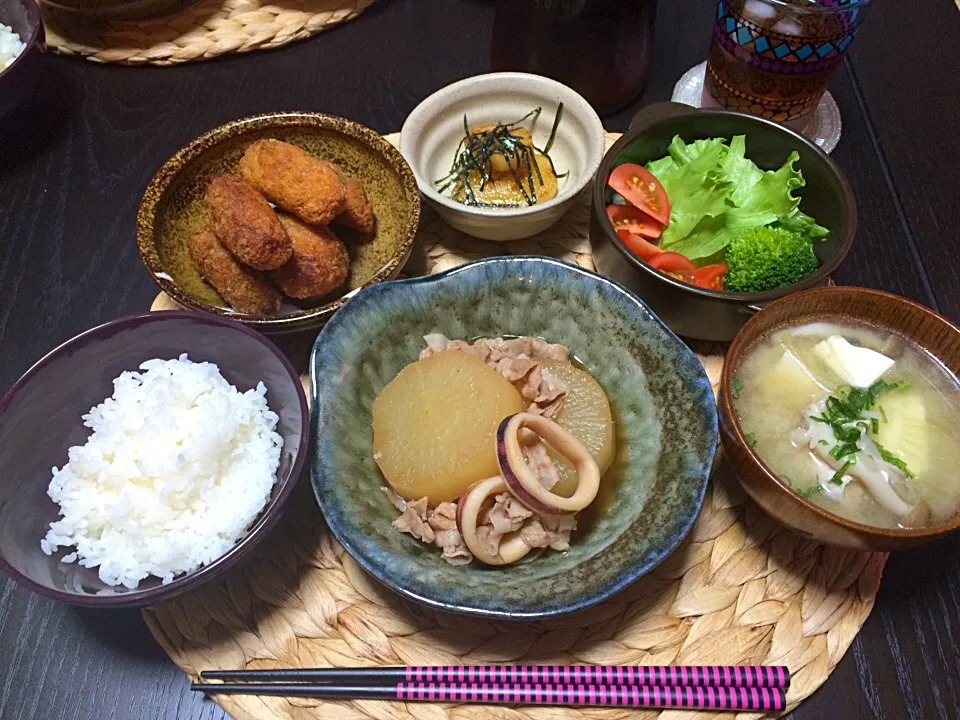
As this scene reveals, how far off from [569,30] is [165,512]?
207 cm

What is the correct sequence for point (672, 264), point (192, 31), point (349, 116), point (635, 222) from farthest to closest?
1. point (192, 31)
2. point (349, 116)
3. point (635, 222)
4. point (672, 264)

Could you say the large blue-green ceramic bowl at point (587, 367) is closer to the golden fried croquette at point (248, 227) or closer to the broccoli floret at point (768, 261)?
the golden fried croquette at point (248, 227)

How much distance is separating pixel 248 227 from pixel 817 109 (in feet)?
7.77

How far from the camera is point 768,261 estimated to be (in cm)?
204

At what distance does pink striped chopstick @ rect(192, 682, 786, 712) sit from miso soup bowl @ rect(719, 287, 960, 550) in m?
0.41

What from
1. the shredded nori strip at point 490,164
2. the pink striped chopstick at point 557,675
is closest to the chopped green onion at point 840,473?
the pink striped chopstick at point 557,675

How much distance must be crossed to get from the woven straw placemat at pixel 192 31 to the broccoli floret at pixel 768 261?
89.1 inches

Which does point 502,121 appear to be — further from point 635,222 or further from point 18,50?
point 18,50

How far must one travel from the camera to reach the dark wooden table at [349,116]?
1.71 metres

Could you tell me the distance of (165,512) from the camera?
1.66m

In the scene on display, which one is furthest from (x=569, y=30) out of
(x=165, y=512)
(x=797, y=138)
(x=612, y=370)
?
(x=165, y=512)

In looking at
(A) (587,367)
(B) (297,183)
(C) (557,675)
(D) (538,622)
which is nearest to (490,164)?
(B) (297,183)

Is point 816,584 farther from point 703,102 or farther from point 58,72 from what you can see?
point 58,72

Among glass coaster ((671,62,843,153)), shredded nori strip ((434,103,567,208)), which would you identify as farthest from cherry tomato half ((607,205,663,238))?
glass coaster ((671,62,843,153))
